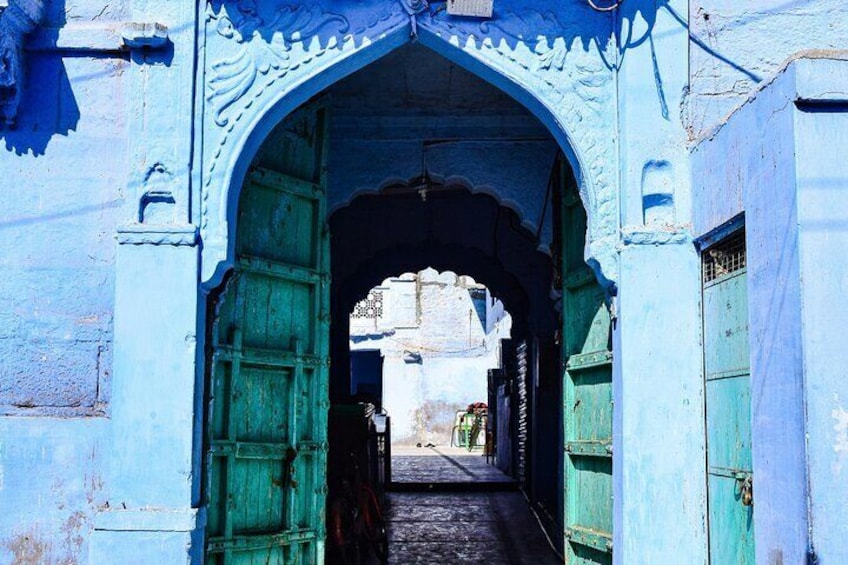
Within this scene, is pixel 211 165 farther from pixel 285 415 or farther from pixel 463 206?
pixel 463 206

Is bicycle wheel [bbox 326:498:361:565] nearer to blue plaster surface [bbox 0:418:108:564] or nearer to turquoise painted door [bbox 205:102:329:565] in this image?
turquoise painted door [bbox 205:102:329:565]

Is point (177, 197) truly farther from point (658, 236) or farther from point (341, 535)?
point (341, 535)

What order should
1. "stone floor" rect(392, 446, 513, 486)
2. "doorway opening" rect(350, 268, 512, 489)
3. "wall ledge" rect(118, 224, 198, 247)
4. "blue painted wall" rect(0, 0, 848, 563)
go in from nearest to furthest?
"blue painted wall" rect(0, 0, 848, 563), "wall ledge" rect(118, 224, 198, 247), "stone floor" rect(392, 446, 513, 486), "doorway opening" rect(350, 268, 512, 489)

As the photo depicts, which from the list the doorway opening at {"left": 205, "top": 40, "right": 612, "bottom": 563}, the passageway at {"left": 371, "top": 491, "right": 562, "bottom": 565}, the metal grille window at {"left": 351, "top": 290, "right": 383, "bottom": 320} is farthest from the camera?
the metal grille window at {"left": 351, "top": 290, "right": 383, "bottom": 320}

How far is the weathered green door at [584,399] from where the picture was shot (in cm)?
Result: 607

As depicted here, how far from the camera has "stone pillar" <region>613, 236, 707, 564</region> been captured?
5273 millimetres

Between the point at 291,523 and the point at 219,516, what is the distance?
533 mm

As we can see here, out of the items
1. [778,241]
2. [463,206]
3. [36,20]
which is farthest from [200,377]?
[463,206]

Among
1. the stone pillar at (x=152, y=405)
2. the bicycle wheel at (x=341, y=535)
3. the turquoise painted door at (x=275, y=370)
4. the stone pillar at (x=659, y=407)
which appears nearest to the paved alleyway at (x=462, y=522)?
the bicycle wheel at (x=341, y=535)

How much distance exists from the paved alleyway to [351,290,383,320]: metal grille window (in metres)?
12.9

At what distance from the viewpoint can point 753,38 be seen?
575 cm

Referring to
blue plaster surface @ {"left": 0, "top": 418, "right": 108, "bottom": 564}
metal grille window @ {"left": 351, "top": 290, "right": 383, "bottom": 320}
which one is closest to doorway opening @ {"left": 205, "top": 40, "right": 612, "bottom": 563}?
blue plaster surface @ {"left": 0, "top": 418, "right": 108, "bottom": 564}

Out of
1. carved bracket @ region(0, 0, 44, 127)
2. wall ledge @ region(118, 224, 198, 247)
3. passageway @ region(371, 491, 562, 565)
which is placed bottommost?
passageway @ region(371, 491, 562, 565)

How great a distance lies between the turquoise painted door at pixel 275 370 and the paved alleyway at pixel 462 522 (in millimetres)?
3147
